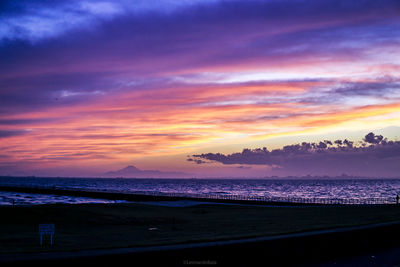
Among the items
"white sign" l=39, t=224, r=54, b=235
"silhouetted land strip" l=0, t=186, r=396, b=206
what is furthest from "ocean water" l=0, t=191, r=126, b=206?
"white sign" l=39, t=224, r=54, b=235

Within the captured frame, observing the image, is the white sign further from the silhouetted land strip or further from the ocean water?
the ocean water

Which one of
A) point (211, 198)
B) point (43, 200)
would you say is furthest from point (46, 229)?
point (43, 200)

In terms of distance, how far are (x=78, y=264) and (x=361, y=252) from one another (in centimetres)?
818

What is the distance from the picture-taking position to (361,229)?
12.3m

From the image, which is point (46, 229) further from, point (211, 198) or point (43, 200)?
point (43, 200)

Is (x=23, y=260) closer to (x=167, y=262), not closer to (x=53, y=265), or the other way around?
(x=53, y=265)

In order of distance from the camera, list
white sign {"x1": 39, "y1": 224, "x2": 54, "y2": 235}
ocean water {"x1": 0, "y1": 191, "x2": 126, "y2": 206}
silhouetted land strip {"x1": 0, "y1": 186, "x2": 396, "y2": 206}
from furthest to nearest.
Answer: ocean water {"x1": 0, "y1": 191, "x2": 126, "y2": 206}
silhouetted land strip {"x1": 0, "y1": 186, "x2": 396, "y2": 206}
white sign {"x1": 39, "y1": 224, "x2": 54, "y2": 235}

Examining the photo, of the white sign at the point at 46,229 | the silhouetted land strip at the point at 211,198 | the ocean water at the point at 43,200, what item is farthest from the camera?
the ocean water at the point at 43,200

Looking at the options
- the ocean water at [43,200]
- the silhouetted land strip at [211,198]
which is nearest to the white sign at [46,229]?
the silhouetted land strip at [211,198]

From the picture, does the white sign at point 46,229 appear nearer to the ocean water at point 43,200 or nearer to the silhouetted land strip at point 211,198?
the silhouetted land strip at point 211,198

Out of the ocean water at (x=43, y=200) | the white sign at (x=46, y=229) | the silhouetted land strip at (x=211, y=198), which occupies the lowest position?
the ocean water at (x=43, y=200)

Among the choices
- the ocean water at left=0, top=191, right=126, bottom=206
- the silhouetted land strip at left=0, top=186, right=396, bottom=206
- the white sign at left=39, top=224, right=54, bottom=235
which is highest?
the white sign at left=39, top=224, right=54, bottom=235

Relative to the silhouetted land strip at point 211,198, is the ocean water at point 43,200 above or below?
below

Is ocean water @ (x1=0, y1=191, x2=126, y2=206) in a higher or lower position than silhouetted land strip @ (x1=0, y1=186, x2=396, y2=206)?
lower
